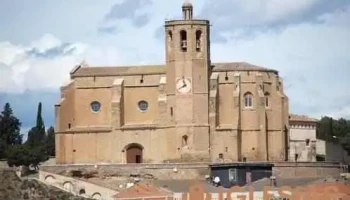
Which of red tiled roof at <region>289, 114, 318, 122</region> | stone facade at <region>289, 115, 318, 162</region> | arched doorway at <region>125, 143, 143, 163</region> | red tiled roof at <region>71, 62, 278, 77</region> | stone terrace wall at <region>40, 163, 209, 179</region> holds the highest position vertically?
red tiled roof at <region>71, 62, 278, 77</region>

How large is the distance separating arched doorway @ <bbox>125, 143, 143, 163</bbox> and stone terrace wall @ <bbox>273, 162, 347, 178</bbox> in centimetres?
926

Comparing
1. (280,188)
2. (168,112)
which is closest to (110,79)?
(168,112)

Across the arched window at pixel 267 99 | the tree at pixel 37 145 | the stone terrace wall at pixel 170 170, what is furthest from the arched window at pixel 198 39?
the tree at pixel 37 145

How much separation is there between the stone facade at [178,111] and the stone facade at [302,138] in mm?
5627

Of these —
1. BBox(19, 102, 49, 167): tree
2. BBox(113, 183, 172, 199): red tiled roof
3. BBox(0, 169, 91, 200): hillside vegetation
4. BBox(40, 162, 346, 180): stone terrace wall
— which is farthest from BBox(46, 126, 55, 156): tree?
BBox(113, 183, 172, 199): red tiled roof

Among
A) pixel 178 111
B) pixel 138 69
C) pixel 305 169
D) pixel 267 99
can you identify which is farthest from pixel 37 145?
pixel 305 169

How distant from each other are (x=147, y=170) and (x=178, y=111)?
15.1 feet

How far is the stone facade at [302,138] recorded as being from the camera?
85062 millimetres

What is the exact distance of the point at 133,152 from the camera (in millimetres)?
79062

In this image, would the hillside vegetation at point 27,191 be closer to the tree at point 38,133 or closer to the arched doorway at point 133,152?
the arched doorway at point 133,152

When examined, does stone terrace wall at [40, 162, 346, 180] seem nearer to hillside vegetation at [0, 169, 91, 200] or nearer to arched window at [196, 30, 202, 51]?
hillside vegetation at [0, 169, 91, 200]

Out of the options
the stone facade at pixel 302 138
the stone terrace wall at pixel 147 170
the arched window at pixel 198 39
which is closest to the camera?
the stone terrace wall at pixel 147 170

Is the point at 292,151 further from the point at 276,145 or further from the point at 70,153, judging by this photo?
the point at 70,153

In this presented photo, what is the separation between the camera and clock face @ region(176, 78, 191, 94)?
255 feet
